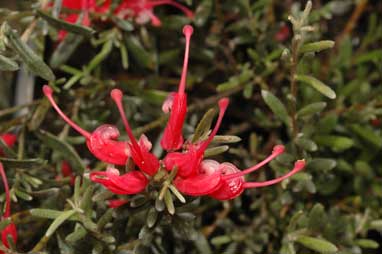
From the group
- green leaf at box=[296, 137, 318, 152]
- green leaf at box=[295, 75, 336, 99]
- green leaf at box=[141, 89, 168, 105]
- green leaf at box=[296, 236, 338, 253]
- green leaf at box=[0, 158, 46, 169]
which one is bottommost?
green leaf at box=[296, 236, 338, 253]

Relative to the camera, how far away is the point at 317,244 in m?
0.87

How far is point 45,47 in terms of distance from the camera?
1093 millimetres

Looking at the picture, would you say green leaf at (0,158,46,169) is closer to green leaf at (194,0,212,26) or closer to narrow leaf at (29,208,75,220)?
narrow leaf at (29,208,75,220)

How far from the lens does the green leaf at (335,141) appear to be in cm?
101

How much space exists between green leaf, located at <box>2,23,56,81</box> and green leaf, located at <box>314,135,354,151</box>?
16.9 inches

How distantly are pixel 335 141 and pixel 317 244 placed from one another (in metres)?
0.21

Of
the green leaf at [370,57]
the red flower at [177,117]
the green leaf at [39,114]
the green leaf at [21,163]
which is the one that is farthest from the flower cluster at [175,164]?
the green leaf at [370,57]

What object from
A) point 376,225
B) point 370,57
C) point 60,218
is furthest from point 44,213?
point 370,57

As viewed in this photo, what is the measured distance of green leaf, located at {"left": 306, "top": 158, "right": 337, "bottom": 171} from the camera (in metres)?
0.95

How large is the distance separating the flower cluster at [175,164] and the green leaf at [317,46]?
142mm

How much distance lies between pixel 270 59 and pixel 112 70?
323 mm

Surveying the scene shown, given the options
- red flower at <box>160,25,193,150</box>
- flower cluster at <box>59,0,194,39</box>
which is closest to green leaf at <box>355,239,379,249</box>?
red flower at <box>160,25,193,150</box>

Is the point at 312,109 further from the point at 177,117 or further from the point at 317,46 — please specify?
the point at 177,117

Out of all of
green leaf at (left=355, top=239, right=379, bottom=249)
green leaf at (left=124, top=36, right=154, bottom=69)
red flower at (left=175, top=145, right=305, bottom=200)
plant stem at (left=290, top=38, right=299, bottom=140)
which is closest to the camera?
red flower at (left=175, top=145, right=305, bottom=200)
